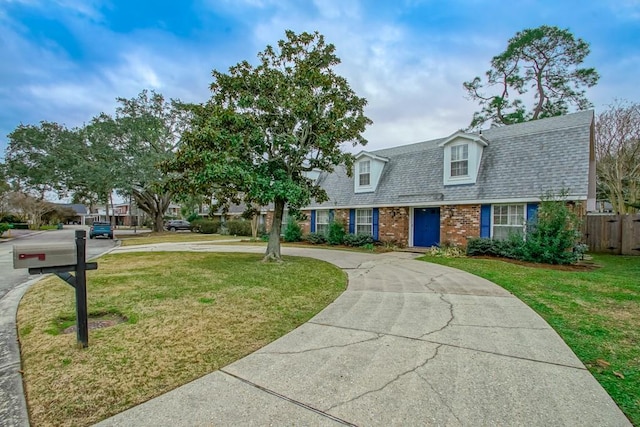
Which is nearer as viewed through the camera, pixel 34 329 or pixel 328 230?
pixel 34 329

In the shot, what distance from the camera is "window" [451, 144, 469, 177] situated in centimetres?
1325

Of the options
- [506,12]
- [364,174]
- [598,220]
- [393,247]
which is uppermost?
[506,12]

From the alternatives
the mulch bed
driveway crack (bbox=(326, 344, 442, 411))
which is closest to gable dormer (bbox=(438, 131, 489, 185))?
the mulch bed

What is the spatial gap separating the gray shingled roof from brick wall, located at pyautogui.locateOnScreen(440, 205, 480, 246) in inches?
16.6

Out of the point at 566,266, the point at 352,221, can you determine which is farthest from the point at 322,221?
the point at 566,266

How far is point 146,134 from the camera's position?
2652 centimetres

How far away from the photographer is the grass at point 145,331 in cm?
272

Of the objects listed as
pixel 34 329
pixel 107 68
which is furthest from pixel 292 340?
pixel 107 68

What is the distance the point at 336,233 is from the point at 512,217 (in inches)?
322

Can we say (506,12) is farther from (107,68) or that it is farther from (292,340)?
(107,68)

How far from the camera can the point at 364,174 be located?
16906 mm

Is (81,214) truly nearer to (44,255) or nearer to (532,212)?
(44,255)

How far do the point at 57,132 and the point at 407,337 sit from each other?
3582 centimetres

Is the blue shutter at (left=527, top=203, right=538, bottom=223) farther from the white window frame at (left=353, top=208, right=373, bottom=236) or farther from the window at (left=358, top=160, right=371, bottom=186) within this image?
the window at (left=358, top=160, right=371, bottom=186)
